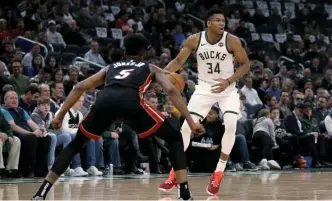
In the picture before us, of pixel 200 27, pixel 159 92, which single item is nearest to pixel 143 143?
pixel 159 92

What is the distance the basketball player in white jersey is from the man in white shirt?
7.96 m

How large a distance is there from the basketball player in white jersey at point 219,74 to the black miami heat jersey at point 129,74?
7.35ft

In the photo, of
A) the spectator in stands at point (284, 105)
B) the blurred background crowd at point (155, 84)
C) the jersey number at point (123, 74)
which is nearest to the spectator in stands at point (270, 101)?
the blurred background crowd at point (155, 84)

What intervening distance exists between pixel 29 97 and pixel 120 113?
6.84 m

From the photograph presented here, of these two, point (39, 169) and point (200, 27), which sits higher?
point (200, 27)

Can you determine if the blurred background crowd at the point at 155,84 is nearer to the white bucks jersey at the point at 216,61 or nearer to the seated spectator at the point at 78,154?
the seated spectator at the point at 78,154

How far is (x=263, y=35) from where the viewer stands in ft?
85.0

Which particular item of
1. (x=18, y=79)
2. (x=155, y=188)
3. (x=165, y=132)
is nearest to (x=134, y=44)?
(x=165, y=132)

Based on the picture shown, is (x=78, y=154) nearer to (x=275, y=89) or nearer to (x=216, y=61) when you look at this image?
(x=216, y=61)

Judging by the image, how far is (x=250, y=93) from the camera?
18.5 meters

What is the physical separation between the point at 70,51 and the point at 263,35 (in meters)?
8.31

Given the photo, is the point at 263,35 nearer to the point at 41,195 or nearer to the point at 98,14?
the point at 98,14

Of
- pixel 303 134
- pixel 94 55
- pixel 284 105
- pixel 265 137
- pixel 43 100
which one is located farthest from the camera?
pixel 94 55

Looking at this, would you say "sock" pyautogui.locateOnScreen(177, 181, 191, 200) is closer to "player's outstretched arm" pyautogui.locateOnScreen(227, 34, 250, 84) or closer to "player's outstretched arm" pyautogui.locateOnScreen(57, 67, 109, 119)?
"player's outstretched arm" pyautogui.locateOnScreen(57, 67, 109, 119)
